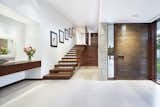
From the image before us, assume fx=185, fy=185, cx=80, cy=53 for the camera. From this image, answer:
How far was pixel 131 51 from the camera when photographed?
7.24 meters

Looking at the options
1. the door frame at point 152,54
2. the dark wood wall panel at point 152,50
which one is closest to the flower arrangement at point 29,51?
the door frame at point 152,54

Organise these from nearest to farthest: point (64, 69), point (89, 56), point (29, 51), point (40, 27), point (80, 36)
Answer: point (29, 51) < point (40, 27) < point (64, 69) < point (89, 56) < point (80, 36)

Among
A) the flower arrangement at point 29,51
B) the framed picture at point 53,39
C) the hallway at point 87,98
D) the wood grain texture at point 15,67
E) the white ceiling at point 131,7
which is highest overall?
the white ceiling at point 131,7

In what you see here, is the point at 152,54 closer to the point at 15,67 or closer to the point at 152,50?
the point at 152,50

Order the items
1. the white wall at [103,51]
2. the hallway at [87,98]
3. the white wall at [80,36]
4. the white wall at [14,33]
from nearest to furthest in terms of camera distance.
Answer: the hallway at [87,98] < the white wall at [14,33] < the white wall at [103,51] < the white wall at [80,36]

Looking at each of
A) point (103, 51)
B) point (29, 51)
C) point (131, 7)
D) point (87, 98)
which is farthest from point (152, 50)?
point (29, 51)

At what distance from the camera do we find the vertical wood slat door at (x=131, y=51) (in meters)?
7.20

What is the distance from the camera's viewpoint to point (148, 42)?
282 inches

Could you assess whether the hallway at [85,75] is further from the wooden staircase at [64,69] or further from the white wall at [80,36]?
the white wall at [80,36]

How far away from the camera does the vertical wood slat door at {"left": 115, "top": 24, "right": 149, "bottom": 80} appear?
7.20 meters

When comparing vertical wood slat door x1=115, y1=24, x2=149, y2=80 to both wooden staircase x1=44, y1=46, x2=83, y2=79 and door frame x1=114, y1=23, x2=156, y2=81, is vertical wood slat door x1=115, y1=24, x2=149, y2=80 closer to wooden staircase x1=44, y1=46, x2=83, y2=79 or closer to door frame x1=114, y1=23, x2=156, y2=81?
door frame x1=114, y1=23, x2=156, y2=81

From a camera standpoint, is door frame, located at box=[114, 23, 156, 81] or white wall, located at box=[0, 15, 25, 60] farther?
door frame, located at box=[114, 23, 156, 81]

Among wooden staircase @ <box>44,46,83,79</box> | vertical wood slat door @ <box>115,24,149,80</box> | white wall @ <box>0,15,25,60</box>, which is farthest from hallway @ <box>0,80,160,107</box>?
wooden staircase @ <box>44,46,83,79</box>

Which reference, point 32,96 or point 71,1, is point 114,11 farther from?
point 32,96
